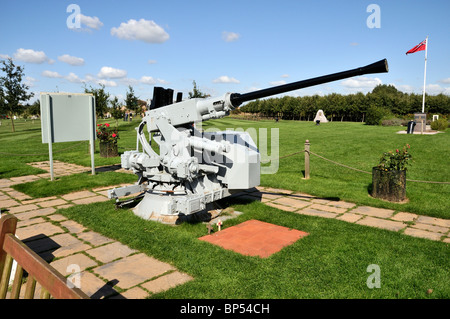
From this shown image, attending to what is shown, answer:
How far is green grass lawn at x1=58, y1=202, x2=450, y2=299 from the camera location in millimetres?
3650

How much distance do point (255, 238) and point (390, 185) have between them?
4028 millimetres

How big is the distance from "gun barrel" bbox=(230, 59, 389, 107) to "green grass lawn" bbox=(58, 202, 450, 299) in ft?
7.92

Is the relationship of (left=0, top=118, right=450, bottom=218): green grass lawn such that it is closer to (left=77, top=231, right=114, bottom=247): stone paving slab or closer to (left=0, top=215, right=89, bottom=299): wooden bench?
(left=77, top=231, right=114, bottom=247): stone paving slab

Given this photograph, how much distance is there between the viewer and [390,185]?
741 cm

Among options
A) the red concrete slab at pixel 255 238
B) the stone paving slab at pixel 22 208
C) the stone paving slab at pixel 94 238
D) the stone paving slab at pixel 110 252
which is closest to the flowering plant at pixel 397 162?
the red concrete slab at pixel 255 238

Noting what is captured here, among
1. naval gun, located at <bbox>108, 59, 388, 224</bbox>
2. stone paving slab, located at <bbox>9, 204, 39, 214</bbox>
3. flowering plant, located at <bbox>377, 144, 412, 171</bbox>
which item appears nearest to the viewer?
naval gun, located at <bbox>108, 59, 388, 224</bbox>

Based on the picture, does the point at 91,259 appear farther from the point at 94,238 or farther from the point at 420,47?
the point at 420,47

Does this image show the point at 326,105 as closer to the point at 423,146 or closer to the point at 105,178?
the point at 423,146

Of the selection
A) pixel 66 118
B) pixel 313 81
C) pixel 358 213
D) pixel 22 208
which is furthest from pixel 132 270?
pixel 66 118

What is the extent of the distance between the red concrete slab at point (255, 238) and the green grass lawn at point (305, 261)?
184 millimetres

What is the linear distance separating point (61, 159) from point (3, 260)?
13.6m

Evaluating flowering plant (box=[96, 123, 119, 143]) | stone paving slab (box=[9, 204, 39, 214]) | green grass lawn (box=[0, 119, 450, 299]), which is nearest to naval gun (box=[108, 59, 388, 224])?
green grass lawn (box=[0, 119, 450, 299])

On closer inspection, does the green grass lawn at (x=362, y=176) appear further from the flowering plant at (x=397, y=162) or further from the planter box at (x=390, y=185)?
the flowering plant at (x=397, y=162)
